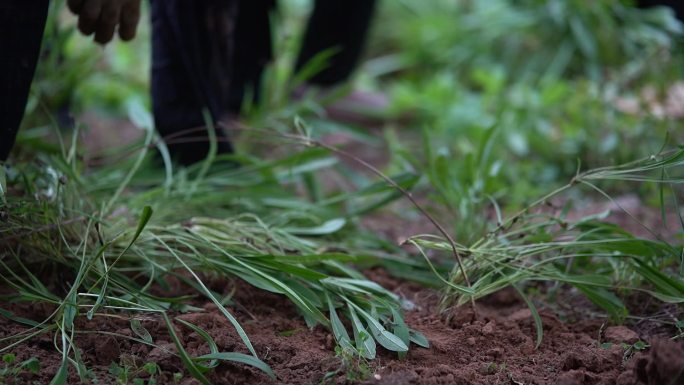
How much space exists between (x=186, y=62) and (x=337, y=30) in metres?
1.14

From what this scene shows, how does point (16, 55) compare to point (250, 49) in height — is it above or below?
above

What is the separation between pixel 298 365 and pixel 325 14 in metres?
1.88

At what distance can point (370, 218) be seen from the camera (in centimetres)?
207

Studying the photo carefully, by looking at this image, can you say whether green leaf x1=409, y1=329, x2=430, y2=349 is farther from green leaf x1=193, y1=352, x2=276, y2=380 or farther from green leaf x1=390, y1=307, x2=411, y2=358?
green leaf x1=193, y1=352, x2=276, y2=380

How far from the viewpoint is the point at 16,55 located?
4.35ft

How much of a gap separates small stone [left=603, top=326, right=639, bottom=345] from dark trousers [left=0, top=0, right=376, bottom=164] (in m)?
0.94

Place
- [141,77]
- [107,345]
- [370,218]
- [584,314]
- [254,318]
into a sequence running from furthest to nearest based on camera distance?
[141,77] < [370,218] < [584,314] < [254,318] < [107,345]

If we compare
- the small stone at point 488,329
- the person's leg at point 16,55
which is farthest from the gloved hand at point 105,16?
the small stone at point 488,329

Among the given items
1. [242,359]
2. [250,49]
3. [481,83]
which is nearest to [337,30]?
[250,49]

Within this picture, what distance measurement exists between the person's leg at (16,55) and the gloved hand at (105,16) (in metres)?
0.10

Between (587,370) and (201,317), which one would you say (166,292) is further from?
(587,370)

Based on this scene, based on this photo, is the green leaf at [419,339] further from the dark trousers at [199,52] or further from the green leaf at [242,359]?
the dark trousers at [199,52]

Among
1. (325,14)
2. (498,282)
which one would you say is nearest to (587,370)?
(498,282)

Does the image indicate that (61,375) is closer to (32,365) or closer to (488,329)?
(32,365)
